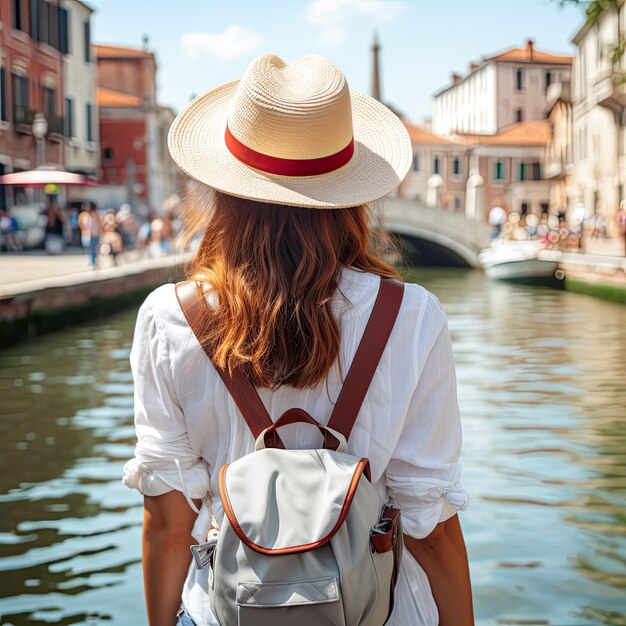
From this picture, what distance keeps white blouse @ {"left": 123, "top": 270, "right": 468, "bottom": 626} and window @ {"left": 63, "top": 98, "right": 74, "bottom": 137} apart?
32813 millimetres

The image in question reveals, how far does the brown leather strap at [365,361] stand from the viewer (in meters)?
1.51

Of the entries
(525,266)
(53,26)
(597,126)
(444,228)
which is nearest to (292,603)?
(525,266)

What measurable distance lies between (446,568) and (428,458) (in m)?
0.16

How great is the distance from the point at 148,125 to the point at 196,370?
44949 millimetres

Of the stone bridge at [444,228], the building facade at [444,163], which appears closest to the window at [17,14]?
the stone bridge at [444,228]

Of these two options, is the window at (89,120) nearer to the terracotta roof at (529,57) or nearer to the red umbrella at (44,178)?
the red umbrella at (44,178)

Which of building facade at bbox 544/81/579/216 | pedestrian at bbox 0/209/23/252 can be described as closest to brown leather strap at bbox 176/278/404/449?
pedestrian at bbox 0/209/23/252

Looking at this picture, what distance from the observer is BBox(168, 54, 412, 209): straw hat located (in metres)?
1.60

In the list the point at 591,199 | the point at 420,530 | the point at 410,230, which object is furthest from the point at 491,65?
the point at 420,530

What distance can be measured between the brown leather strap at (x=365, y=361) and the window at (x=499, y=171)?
65.4 m

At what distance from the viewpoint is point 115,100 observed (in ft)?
151

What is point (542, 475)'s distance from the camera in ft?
20.0

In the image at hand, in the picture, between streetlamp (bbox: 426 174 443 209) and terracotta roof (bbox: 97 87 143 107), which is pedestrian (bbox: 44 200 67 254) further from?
terracotta roof (bbox: 97 87 143 107)

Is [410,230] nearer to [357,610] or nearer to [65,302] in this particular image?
[65,302]
